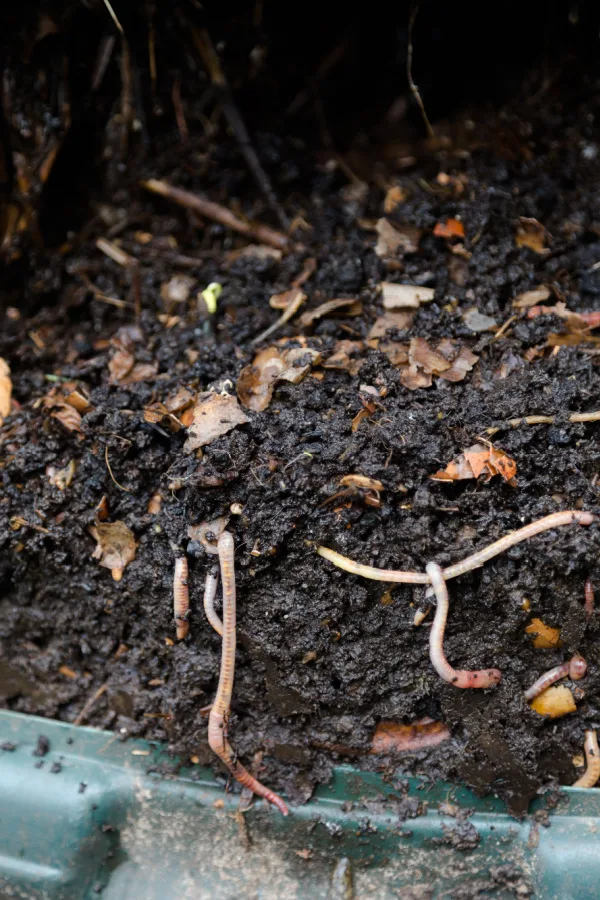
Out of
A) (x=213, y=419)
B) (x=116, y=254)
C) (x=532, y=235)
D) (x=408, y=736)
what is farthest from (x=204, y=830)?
(x=532, y=235)

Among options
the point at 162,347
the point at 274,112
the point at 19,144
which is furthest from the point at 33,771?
the point at 274,112

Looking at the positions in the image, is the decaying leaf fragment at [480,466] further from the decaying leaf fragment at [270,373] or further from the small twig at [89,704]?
the small twig at [89,704]

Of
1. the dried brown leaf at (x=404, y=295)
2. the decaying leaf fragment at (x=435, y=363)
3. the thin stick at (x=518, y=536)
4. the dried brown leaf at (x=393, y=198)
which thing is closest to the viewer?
the thin stick at (x=518, y=536)

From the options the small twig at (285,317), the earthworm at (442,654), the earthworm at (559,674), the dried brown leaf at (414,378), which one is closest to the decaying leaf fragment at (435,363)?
A: the dried brown leaf at (414,378)

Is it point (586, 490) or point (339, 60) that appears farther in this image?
point (339, 60)

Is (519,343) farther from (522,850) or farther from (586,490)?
(522,850)

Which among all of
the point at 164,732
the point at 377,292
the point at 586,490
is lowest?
the point at 164,732

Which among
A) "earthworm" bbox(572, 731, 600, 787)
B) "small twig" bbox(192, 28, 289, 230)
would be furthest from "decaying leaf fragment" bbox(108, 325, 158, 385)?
"earthworm" bbox(572, 731, 600, 787)

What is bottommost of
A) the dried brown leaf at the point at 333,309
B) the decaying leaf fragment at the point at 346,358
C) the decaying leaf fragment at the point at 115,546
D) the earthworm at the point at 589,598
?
the earthworm at the point at 589,598

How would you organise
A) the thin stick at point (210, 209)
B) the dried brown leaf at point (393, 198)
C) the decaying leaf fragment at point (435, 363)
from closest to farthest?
the decaying leaf fragment at point (435, 363) → the dried brown leaf at point (393, 198) → the thin stick at point (210, 209)
